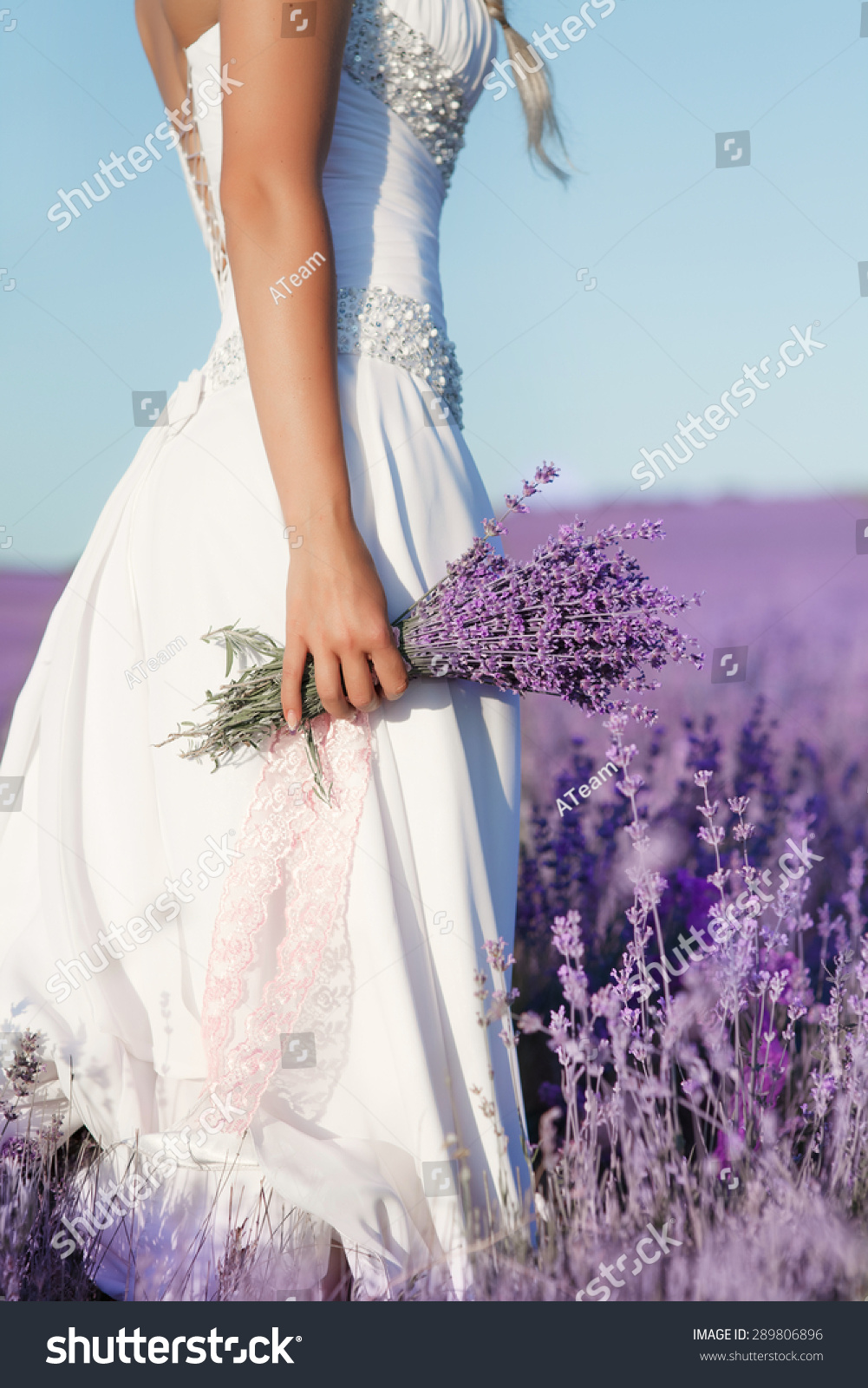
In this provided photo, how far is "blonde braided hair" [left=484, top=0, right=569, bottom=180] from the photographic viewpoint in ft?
6.24

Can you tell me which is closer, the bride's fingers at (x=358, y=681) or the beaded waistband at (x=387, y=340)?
the bride's fingers at (x=358, y=681)

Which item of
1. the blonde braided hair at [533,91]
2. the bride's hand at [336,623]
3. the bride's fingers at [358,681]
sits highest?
the blonde braided hair at [533,91]

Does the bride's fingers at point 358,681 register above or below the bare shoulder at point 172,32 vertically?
below

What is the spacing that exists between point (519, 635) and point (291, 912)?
0.55 meters

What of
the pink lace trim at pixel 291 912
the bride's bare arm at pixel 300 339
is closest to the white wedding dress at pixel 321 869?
the pink lace trim at pixel 291 912

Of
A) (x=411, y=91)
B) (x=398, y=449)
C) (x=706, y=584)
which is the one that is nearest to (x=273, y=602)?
(x=398, y=449)

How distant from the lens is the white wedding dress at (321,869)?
1474 mm

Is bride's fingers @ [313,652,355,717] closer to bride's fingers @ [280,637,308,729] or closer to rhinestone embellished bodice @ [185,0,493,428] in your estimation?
bride's fingers @ [280,637,308,729]

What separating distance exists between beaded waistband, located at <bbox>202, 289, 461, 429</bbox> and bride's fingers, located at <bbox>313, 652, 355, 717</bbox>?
20.1 inches

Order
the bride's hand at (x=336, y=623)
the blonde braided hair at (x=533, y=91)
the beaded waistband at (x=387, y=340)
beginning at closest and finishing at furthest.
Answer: the bride's hand at (x=336, y=623), the beaded waistband at (x=387, y=340), the blonde braided hair at (x=533, y=91)

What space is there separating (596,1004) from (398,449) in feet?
2.93

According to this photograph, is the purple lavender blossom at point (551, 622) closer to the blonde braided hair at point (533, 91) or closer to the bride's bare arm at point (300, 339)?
the bride's bare arm at point (300, 339)

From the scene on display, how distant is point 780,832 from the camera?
2.80 metres

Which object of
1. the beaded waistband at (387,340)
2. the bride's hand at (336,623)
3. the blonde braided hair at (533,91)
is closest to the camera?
the bride's hand at (336,623)
